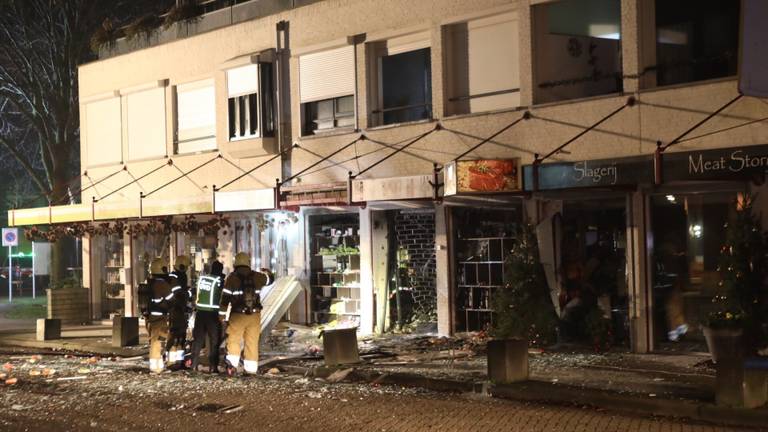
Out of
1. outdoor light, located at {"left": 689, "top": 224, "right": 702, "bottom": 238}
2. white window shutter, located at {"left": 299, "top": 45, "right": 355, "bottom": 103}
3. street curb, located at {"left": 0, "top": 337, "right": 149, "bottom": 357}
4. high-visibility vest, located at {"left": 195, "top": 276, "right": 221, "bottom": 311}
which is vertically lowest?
street curb, located at {"left": 0, "top": 337, "right": 149, "bottom": 357}

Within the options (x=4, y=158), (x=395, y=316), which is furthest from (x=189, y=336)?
(x=4, y=158)

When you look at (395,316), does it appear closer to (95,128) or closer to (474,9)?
(474,9)

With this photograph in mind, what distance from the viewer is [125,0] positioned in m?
32.0

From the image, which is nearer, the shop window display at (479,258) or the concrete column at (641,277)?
the concrete column at (641,277)

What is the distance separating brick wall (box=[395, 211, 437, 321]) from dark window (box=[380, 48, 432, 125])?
2.03 metres

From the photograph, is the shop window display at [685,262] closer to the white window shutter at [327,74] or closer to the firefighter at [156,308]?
the white window shutter at [327,74]

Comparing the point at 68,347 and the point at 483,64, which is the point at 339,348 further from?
the point at 68,347

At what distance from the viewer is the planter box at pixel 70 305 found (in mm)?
26500

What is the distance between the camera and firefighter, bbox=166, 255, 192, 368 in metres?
15.9

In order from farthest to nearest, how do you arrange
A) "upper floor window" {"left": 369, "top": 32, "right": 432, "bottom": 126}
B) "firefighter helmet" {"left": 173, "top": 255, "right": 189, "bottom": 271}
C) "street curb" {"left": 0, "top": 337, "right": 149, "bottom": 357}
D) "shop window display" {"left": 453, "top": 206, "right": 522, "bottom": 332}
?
"upper floor window" {"left": 369, "top": 32, "right": 432, "bottom": 126}, "street curb" {"left": 0, "top": 337, "right": 149, "bottom": 357}, "shop window display" {"left": 453, "top": 206, "right": 522, "bottom": 332}, "firefighter helmet" {"left": 173, "top": 255, "right": 189, "bottom": 271}

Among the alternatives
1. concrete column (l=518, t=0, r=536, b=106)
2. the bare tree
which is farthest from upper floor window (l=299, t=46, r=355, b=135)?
the bare tree

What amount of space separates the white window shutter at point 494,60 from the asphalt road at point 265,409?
6.56 meters

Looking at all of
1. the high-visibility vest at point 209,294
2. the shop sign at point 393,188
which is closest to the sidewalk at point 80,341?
the high-visibility vest at point 209,294

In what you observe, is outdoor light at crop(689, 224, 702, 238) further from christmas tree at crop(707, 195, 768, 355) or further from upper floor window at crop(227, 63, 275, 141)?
upper floor window at crop(227, 63, 275, 141)
